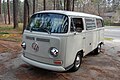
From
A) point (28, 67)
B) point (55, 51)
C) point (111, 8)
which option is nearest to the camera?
point (55, 51)

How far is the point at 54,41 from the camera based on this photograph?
4477 mm

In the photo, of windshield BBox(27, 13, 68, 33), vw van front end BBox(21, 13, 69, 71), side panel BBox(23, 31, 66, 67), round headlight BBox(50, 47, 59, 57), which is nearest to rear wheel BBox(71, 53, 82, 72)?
vw van front end BBox(21, 13, 69, 71)

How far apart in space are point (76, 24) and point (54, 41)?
129cm

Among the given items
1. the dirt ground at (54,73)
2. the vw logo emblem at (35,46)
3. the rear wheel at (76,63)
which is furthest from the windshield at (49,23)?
the dirt ground at (54,73)

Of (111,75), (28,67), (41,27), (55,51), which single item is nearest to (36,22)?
(41,27)

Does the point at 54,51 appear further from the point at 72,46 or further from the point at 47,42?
the point at 72,46

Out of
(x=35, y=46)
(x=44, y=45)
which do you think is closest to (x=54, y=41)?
(x=44, y=45)

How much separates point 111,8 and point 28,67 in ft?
224

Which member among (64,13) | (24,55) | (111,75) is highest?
(64,13)

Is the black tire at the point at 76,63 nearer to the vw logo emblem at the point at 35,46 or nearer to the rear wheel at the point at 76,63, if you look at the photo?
the rear wheel at the point at 76,63

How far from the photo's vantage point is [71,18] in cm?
508

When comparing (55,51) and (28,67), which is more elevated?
(55,51)

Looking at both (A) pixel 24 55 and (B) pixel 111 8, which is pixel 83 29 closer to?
(A) pixel 24 55

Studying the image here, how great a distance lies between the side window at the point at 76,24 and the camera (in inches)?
200
